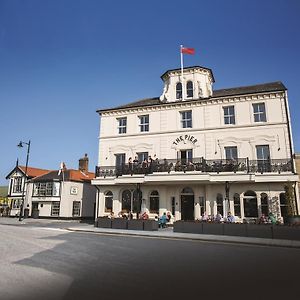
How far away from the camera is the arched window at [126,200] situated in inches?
1045

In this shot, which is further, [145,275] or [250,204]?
[250,204]

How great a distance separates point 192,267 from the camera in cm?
783

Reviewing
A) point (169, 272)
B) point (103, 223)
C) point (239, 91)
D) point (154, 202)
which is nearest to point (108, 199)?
point (154, 202)

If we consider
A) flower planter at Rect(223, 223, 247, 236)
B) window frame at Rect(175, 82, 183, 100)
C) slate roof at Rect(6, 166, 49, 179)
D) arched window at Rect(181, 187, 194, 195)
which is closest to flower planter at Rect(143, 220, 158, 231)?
flower planter at Rect(223, 223, 247, 236)

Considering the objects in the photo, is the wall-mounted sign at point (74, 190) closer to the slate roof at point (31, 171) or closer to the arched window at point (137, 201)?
the slate roof at point (31, 171)

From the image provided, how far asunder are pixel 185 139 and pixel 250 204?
7950mm

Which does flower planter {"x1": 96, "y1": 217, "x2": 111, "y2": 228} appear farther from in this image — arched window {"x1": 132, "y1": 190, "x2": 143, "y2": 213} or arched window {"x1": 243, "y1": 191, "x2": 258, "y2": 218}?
arched window {"x1": 243, "y1": 191, "x2": 258, "y2": 218}

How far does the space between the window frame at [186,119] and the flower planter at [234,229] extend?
38.0 feet

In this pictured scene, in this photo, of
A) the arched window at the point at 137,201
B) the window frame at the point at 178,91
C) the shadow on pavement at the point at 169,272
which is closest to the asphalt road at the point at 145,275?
the shadow on pavement at the point at 169,272

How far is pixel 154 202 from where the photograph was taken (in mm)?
25594

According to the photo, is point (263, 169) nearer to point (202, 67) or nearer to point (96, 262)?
point (202, 67)

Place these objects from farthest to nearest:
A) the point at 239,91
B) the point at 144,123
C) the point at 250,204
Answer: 1. the point at 144,123
2. the point at 239,91
3. the point at 250,204

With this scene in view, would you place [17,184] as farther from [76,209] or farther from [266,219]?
[266,219]

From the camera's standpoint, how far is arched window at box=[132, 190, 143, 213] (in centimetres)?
2506
